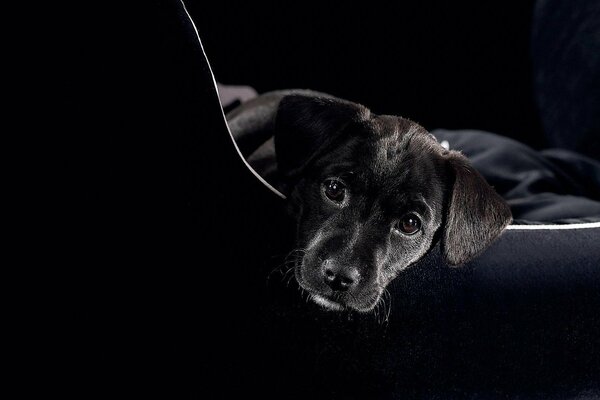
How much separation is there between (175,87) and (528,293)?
95 centimetres

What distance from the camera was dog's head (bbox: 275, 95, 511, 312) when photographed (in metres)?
1.62

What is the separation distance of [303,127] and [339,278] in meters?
0.45

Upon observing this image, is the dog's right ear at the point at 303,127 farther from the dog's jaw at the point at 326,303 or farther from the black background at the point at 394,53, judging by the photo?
the black background at the point at 394,53

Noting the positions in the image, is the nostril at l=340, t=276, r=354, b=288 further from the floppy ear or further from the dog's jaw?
the floppy ear

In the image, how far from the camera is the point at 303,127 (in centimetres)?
176

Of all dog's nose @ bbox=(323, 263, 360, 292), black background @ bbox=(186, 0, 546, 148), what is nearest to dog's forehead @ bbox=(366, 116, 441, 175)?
dog's nose @ bbox=(323, 263, 360, 292)

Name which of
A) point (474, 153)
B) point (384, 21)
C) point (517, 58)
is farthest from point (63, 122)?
point (517, 58)

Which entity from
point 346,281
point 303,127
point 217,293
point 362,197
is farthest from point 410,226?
point 217,293

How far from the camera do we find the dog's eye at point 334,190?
1.76 m

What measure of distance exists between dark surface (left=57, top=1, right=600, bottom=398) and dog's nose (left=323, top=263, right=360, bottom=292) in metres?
0.09

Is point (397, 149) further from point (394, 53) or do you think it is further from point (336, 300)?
point (394, 53)

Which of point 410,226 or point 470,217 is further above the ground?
point 470,217

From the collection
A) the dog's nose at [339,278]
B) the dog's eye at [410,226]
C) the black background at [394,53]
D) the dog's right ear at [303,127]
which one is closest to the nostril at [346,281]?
the dog's nose at [339,278]

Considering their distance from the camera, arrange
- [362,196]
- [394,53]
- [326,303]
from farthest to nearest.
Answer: [394,53], [362,196], [326,303]
